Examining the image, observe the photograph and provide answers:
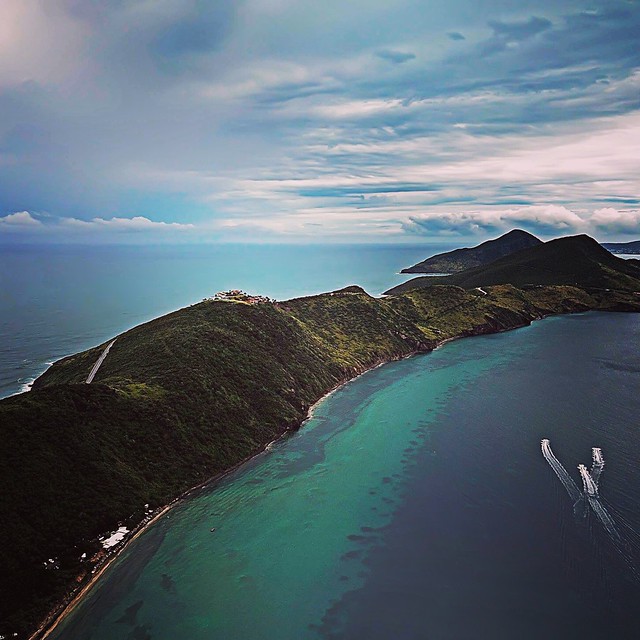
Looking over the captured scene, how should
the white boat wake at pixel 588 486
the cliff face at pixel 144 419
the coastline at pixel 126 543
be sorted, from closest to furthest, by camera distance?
the coastline at pixel 126 543, the cliff face at pixel 144 419, the white boat wake at pixel 588 486

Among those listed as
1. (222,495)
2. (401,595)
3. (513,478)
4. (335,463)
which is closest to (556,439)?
(513,478)

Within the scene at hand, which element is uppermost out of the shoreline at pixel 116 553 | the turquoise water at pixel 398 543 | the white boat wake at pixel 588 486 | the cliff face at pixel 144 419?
the cliff face at pixel 144 419

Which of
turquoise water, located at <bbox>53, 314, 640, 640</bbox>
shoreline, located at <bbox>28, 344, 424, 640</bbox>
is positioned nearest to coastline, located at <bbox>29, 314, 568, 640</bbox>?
shoreline, located at <bbox>28, 344, 424, 640</bbox>

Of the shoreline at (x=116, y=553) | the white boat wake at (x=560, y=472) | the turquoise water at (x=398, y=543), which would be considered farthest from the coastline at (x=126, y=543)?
the white boat wake at (x=560, y=472)

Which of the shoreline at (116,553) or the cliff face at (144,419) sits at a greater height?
the cliff face at (144,419)

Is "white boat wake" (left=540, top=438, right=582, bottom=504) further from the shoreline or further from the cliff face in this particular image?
the cliff face

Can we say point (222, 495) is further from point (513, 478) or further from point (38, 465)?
point (513, 478)

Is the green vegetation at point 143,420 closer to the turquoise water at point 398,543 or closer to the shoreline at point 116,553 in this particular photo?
the shoreline at point 116,553
